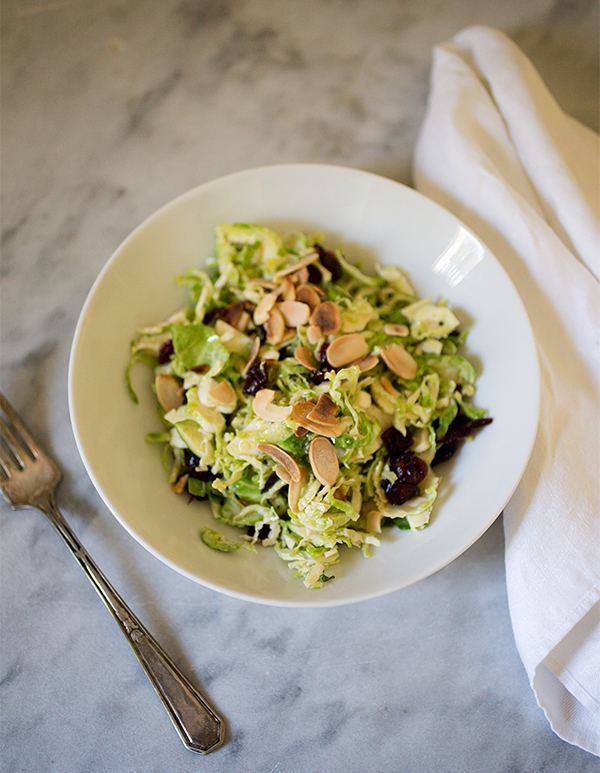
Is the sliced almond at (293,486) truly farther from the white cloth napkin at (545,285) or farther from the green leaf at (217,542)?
the white cloth napkin at (545,285)

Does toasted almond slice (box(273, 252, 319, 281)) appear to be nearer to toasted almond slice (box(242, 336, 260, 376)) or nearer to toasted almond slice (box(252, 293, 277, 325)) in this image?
toasted almond slice (box(252, 293, 277, 325))

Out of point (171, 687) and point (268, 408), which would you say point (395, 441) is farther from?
point (171, 687)

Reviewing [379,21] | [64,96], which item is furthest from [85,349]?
[379,21]

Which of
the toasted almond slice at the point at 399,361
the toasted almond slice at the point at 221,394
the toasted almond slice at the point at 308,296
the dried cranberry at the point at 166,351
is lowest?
the dried cranberry at the point at 166,351

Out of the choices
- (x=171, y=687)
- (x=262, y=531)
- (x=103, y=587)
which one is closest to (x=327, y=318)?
(x=262, y=531)

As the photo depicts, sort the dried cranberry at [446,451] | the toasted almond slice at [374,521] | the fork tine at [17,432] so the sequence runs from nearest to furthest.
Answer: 1. the toasted almond slice at [374,521]
2. the dried cranberry at [446,451]
3. the fork tine at [17,432]

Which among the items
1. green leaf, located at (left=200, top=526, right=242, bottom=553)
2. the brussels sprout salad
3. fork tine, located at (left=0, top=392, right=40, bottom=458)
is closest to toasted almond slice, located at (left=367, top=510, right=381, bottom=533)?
the brussels sprout salad

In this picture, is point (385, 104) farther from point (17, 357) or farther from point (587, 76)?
point (17, 357)

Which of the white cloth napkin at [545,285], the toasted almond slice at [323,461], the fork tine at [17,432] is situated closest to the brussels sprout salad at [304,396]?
the toasted almond slice at [323,461]
